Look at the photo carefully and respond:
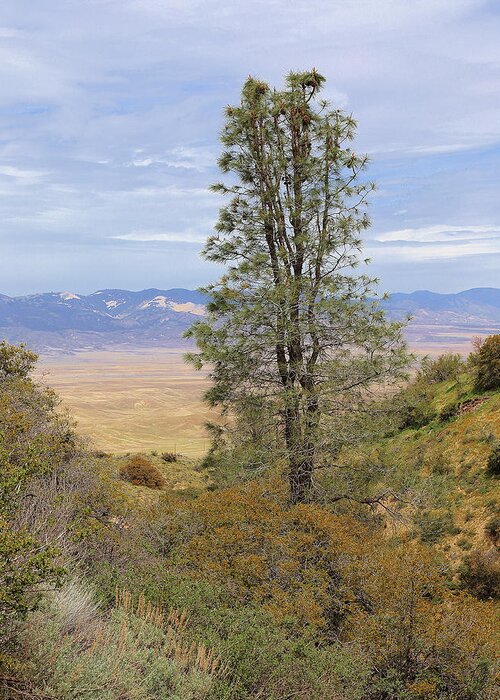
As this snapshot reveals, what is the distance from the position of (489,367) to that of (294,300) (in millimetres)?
10909

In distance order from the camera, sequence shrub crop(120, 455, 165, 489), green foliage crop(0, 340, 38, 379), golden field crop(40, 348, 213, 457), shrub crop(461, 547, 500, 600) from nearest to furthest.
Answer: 1. shrub crop(461, 547, 500, 600)
2. green foliage crop(0, 340, 38, 379)
3. shrub crop(120, 455, 165, 489)
4. golden field crop(40, 348, 213, 457)

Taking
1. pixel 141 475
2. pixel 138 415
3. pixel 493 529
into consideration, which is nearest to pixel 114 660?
pixel 493 529

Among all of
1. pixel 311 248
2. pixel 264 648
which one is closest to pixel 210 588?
pixel 264 648

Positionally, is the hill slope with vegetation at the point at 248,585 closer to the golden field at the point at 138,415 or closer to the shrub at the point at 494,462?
the shrub at the point at 494,462

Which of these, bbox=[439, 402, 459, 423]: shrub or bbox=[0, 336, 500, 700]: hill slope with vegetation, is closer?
bbox=[0, 336, 500, 700]: hill slope with vegetation

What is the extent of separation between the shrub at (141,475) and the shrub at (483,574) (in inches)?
681

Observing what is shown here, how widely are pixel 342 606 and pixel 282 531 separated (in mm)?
1934

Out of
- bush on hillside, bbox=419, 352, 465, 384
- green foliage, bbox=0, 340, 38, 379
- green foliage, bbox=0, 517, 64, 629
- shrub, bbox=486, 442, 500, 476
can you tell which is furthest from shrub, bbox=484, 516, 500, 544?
green foliage, bbox=0, 340, 38, 379

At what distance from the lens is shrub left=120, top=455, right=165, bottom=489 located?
84.4ft

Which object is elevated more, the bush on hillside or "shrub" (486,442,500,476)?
the bush on hillside

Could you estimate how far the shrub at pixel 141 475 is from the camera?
2573 centimetres

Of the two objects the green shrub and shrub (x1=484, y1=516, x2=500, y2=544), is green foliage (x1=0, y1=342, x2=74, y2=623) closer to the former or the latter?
the green shrub

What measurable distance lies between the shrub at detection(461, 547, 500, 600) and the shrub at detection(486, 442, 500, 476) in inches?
131

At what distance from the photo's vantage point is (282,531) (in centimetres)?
1004
